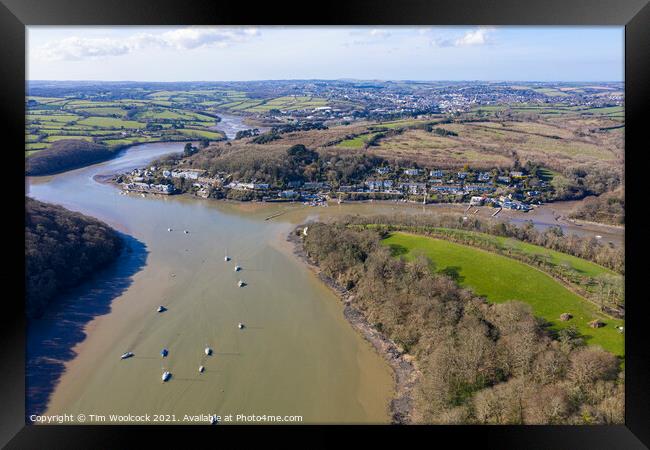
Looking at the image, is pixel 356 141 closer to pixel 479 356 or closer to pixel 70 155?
pixel 70 155

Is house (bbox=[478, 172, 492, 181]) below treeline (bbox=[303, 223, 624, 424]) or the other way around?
the other way around

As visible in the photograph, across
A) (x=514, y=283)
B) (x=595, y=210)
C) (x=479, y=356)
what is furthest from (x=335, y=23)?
(x=595, y=210)

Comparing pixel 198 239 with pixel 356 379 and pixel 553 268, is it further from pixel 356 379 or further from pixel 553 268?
pixel 553 268

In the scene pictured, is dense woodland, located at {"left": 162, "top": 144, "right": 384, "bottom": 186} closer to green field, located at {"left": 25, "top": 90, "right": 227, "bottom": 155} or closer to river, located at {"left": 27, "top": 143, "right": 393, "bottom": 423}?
green field, located at {"left": 25, "top": 90, "right": 227, "bottom": 155}

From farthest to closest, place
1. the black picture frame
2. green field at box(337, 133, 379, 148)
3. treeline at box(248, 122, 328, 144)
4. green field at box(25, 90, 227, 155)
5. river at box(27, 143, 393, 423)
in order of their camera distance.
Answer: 1. green field at box(337, 133, 379, 148)
2. treeline at box(248, 122, 328, 144)
3. green field at box(25, 90, 227, 155)
4. river at box(27, 143, 393, 423)
5. the black picture frame

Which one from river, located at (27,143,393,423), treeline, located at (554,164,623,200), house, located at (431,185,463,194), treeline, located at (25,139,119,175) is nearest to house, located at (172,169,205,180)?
treeline, located at (25,139,119,175)

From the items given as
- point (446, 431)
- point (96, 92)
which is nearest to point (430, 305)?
point (446, 431)

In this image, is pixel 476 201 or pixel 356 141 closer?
pixel 476 201
